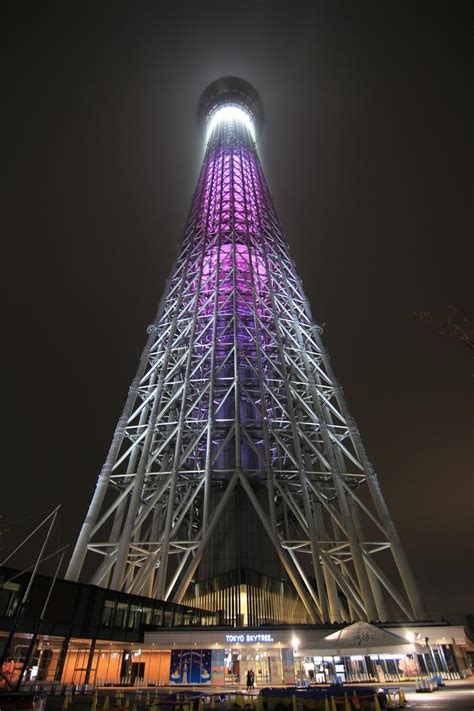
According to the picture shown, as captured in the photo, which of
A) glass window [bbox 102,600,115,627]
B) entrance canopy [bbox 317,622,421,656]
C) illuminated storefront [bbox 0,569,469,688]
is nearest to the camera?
entrance canopy [bbox 317,622,421,656]

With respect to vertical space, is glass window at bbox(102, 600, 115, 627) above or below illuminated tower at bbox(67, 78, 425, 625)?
below

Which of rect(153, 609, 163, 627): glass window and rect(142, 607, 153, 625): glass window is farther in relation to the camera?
rect(153, 609, 163, 627): glass window

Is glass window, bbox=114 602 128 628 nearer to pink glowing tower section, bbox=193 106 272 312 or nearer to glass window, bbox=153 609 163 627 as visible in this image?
glass window, bbox=153 609 163 627

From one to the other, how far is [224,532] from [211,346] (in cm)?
1915

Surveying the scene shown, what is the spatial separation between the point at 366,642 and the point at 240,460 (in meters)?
20.5

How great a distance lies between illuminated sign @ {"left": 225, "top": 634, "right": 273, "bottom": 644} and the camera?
2577cm

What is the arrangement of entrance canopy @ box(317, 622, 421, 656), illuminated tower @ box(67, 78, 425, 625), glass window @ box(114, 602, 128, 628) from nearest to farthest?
entrance canopy @ box(317, 622, 421, 656) → glass window @ box(114, 602, 128, 628) → illuminated tower @ box(67, 78, 425, 625)

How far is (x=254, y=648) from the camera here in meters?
26.9

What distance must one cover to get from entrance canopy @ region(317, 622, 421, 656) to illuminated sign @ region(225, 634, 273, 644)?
14.5ft

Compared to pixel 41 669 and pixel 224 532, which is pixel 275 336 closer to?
pixel 224 532

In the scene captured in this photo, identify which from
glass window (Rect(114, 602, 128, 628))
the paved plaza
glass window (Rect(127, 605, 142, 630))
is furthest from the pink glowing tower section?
the paved plaza

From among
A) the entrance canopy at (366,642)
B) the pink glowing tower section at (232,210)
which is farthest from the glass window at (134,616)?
the pink glowing tower section at (232,210)

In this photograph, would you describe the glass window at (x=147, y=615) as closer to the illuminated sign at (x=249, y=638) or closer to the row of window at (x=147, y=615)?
the row of window at (x=147, y=615)

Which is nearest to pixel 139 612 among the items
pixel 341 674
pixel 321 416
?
pixel 341 674
